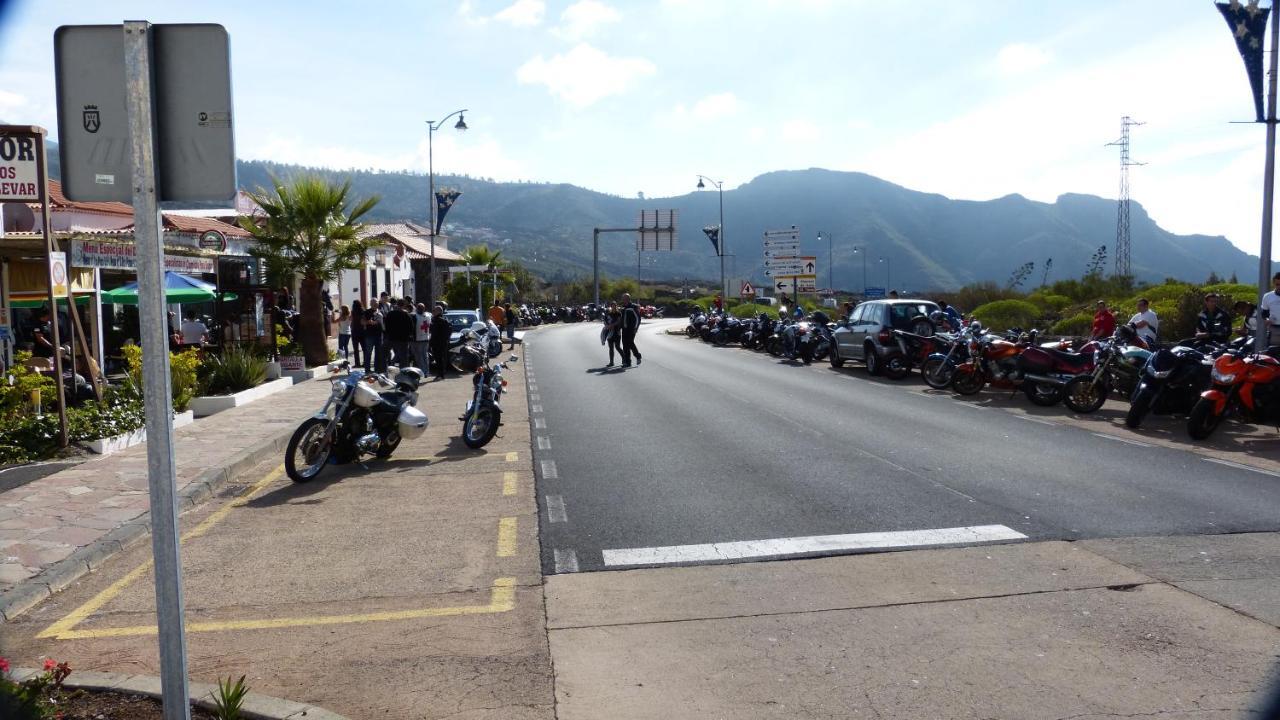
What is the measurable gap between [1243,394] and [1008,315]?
18622 millimetres

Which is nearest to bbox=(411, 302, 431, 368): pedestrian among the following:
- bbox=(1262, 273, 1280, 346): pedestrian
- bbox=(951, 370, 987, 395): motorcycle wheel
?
bbox=(951, 370, 987, 395): motorcycle wheel

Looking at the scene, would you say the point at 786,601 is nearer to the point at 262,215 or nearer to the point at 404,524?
the point at 404,524

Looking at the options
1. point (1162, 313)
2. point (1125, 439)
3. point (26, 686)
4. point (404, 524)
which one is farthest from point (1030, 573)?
point (1162, 313)

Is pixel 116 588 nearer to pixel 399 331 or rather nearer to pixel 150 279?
pixel 150 279

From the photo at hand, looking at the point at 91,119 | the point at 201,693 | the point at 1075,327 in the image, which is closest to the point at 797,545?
the point at 201,693

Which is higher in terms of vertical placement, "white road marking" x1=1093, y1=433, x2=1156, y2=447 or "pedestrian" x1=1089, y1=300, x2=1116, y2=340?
"pedestrian" x1=1089, y1=300, x2=1116, y2=340

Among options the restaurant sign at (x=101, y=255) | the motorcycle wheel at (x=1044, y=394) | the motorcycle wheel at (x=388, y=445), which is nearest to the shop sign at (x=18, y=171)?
the restaurant sign at (x=101, y=255)

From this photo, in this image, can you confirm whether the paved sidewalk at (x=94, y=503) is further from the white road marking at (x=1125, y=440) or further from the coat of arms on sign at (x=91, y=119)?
the white road marking at (x=1125, y=440)

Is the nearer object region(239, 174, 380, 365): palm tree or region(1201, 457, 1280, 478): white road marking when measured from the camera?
region(1201, 457, 1280, 478): white road marking

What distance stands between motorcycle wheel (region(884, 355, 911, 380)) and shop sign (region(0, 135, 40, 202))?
15604mm

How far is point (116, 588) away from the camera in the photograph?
5980 mm

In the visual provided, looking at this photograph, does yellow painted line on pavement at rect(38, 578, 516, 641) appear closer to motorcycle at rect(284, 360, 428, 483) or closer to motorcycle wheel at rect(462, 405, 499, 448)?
motorcycle at rect(284, 360, 428, 483)

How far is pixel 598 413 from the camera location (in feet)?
47.3

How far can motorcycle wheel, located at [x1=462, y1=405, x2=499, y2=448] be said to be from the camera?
434 inches
